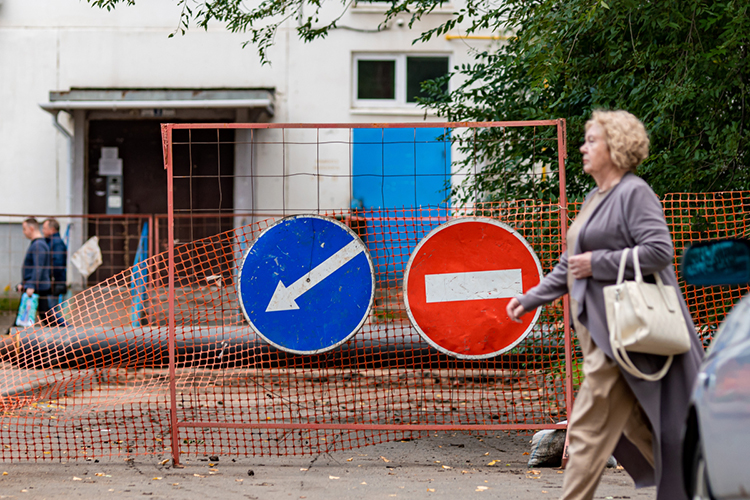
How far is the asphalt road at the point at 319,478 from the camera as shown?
452cm

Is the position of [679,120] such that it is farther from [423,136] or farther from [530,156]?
[423,136]

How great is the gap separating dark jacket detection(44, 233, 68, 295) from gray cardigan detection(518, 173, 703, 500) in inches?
409

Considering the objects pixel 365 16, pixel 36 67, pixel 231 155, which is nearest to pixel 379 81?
pixel 365 16

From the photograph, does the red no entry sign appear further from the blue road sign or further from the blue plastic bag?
the blue plastic bag

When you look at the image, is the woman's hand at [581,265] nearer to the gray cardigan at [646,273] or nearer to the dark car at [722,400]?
the gray cardigan at [646,273]

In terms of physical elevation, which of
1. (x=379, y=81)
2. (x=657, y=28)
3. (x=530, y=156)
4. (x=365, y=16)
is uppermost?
(x=365, y=16)

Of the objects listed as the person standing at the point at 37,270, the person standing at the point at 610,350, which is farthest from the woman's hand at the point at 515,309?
the person standing at the point at 37,270

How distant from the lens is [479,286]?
16.9 ft

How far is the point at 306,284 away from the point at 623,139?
2576 millimetres

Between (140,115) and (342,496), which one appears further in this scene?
(140,115)

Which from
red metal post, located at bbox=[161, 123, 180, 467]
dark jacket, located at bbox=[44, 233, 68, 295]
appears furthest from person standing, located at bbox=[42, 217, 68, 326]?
red metal post, located at bbox=[161, 123, 180, 467]

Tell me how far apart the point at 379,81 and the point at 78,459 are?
11.1m

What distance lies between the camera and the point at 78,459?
539 cm

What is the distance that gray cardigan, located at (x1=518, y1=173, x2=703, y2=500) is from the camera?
10.3ft
